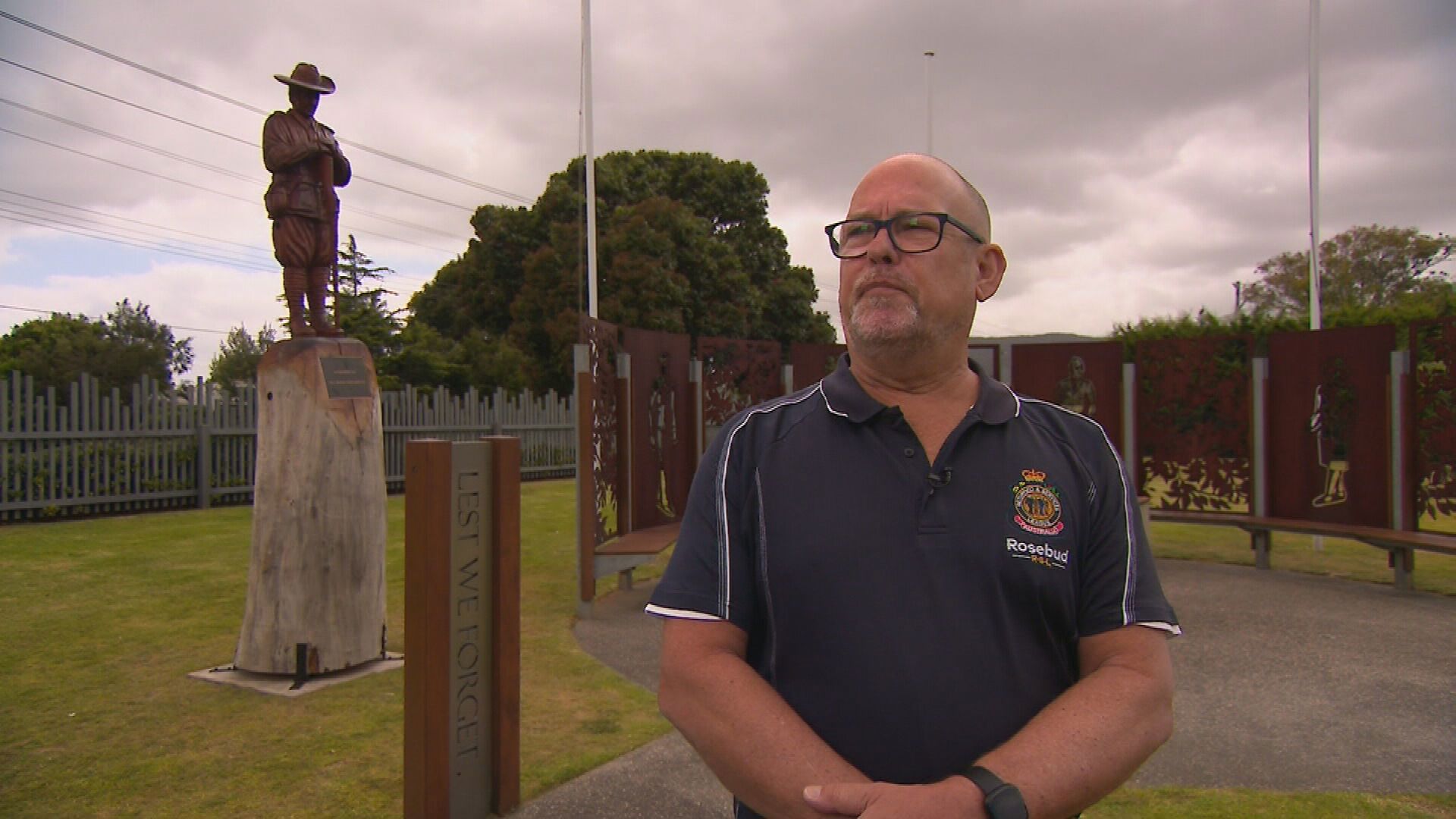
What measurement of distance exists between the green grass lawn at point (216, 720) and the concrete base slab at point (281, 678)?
7 centimetres

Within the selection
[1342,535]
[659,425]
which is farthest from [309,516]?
[1342,535]

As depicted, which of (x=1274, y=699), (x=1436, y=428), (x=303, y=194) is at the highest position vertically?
(x=303, y=194)

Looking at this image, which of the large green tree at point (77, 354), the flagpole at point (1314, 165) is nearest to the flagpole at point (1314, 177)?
the flagpole at point (1314, 165)

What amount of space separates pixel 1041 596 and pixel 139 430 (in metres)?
14.5

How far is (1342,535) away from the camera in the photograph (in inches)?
338

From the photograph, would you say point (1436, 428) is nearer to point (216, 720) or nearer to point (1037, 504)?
point (1037, 504)

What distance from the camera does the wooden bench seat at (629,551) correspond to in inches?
282

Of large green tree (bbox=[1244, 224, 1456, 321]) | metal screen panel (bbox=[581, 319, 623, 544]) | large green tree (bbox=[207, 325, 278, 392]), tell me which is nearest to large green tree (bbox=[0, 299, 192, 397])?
large green tree (bbox=[207, 325, 278, 392])

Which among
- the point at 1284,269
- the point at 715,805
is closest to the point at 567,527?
the point at 715,805

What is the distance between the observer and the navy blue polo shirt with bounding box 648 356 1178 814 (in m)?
1.55

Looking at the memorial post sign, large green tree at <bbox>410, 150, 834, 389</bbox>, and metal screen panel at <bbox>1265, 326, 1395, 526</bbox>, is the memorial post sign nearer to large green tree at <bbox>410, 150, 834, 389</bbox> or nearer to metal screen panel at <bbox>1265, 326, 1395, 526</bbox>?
metal screen panel at <bbox>1265, 326, 1395, 526</bbox>

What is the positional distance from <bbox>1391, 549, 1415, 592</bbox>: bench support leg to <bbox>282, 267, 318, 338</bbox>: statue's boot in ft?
28.3

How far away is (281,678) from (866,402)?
4.81 meters

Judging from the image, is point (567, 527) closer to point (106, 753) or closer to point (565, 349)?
point (106, 753)
